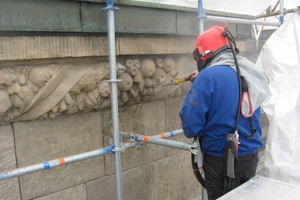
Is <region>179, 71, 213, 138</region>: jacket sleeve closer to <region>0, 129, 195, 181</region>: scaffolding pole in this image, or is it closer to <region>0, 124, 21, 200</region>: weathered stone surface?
<region>0, 129, 195, 181</region>: scaffolding pole

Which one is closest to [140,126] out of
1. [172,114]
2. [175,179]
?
[172,114]

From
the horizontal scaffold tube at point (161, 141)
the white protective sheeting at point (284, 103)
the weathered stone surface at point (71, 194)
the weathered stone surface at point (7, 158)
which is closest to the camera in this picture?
the weathered stone surface at point (7, 158)

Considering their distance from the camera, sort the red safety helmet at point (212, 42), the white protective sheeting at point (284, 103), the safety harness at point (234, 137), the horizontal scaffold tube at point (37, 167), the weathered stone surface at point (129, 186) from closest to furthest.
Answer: the horizontal scaffold tube at point (37, 167) → the safety harness at point (234, 137) → the red safety helmet at point (212, 42) → the white protective sheeting at point (284, 103) → the weathered stone surface at point (129, 186)

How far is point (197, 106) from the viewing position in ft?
7.76

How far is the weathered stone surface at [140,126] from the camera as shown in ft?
11.4

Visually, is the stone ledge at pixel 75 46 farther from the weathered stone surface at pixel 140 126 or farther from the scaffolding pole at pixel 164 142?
the scaffolding pole at pixel 164 142

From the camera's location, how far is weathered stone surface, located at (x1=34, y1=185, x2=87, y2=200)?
3.02m

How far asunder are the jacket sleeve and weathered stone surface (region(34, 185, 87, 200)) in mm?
1424

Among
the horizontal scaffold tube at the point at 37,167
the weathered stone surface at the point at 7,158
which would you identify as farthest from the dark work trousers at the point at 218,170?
the weathered stone surface at the point at 7,158

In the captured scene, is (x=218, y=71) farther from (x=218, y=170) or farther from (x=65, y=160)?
(x=65, y=160)

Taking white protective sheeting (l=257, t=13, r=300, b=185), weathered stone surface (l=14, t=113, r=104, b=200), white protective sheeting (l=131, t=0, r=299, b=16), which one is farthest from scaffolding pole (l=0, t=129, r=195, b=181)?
white protective sheeting (l=131, t=0, r=299, b=16)

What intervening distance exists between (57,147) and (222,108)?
1.61 meters

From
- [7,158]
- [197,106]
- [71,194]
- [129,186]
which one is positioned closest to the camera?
[197,106]

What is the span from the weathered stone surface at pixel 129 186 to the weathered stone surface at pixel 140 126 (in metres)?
0.09
